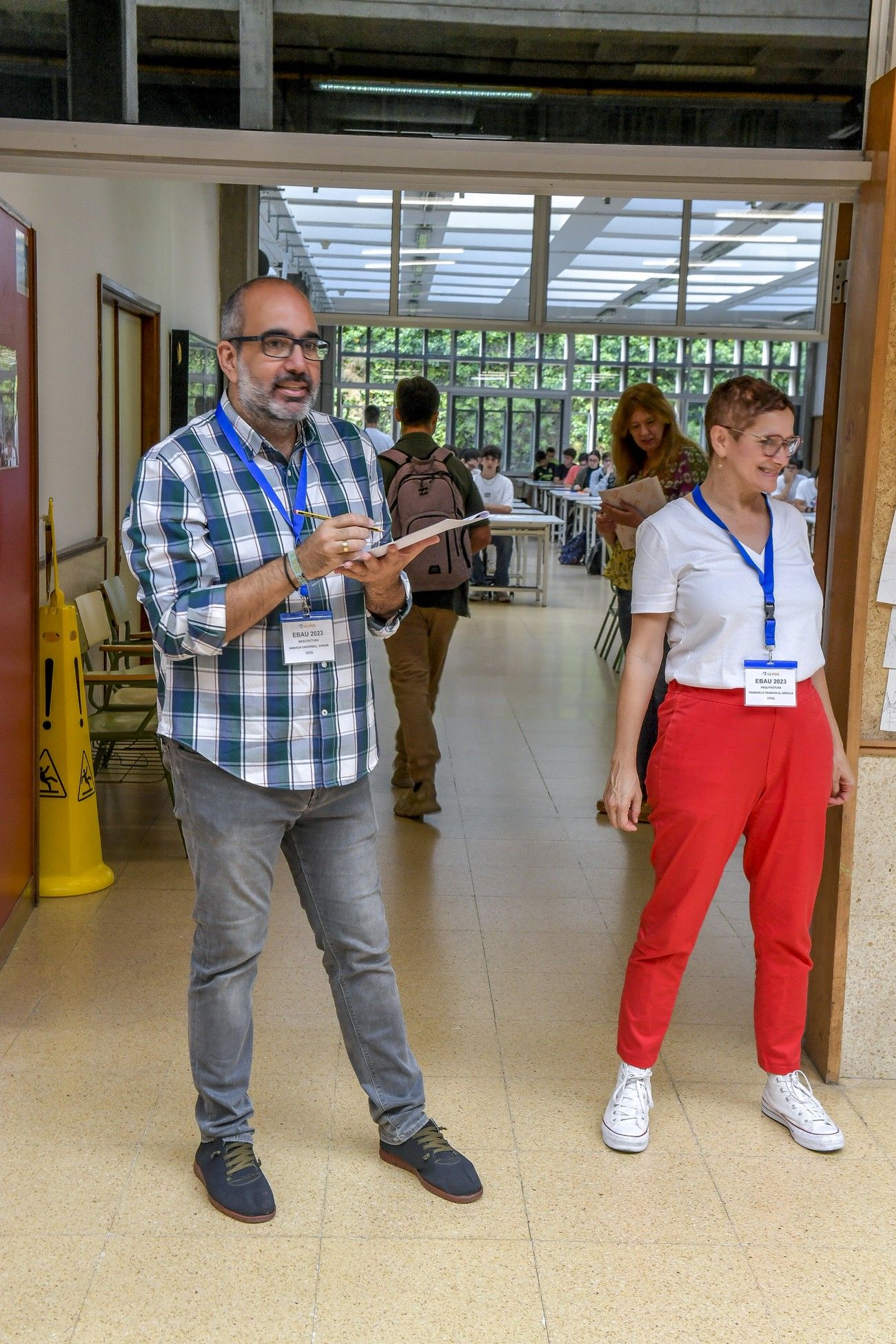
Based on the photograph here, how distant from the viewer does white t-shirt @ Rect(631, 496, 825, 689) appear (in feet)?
8.48

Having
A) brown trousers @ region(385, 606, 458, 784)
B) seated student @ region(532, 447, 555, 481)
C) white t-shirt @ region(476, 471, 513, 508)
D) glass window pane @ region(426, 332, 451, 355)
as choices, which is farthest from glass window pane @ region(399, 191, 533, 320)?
glass window pane @ region(426, 332, 451, 355)

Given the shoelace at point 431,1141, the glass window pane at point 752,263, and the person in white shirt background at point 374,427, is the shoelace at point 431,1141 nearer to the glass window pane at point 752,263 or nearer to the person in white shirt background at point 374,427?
the glass window pane at point 752,263

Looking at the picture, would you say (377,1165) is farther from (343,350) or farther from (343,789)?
(343,350)

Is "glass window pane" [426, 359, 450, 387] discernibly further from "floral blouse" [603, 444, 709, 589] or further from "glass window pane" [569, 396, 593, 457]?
"floral blouse" [603, 444, 709, 589]

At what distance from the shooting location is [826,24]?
2988mm

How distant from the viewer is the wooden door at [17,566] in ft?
11.7

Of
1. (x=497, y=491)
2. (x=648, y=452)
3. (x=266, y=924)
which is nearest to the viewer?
(x=266, y=924)

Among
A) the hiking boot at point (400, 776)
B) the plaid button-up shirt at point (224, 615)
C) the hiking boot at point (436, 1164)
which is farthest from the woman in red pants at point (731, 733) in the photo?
the hiking boot at point (400, 776)

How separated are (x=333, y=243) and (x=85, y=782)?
471 cm

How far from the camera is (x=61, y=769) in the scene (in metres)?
4.11

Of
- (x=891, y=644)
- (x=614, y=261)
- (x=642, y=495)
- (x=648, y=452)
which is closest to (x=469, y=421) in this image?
(x=614, y=261)

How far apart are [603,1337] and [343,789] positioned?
1.02m

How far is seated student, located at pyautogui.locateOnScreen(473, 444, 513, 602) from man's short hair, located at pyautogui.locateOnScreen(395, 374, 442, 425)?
22.4ft

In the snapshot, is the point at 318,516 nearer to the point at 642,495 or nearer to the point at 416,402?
the point at 642,495
